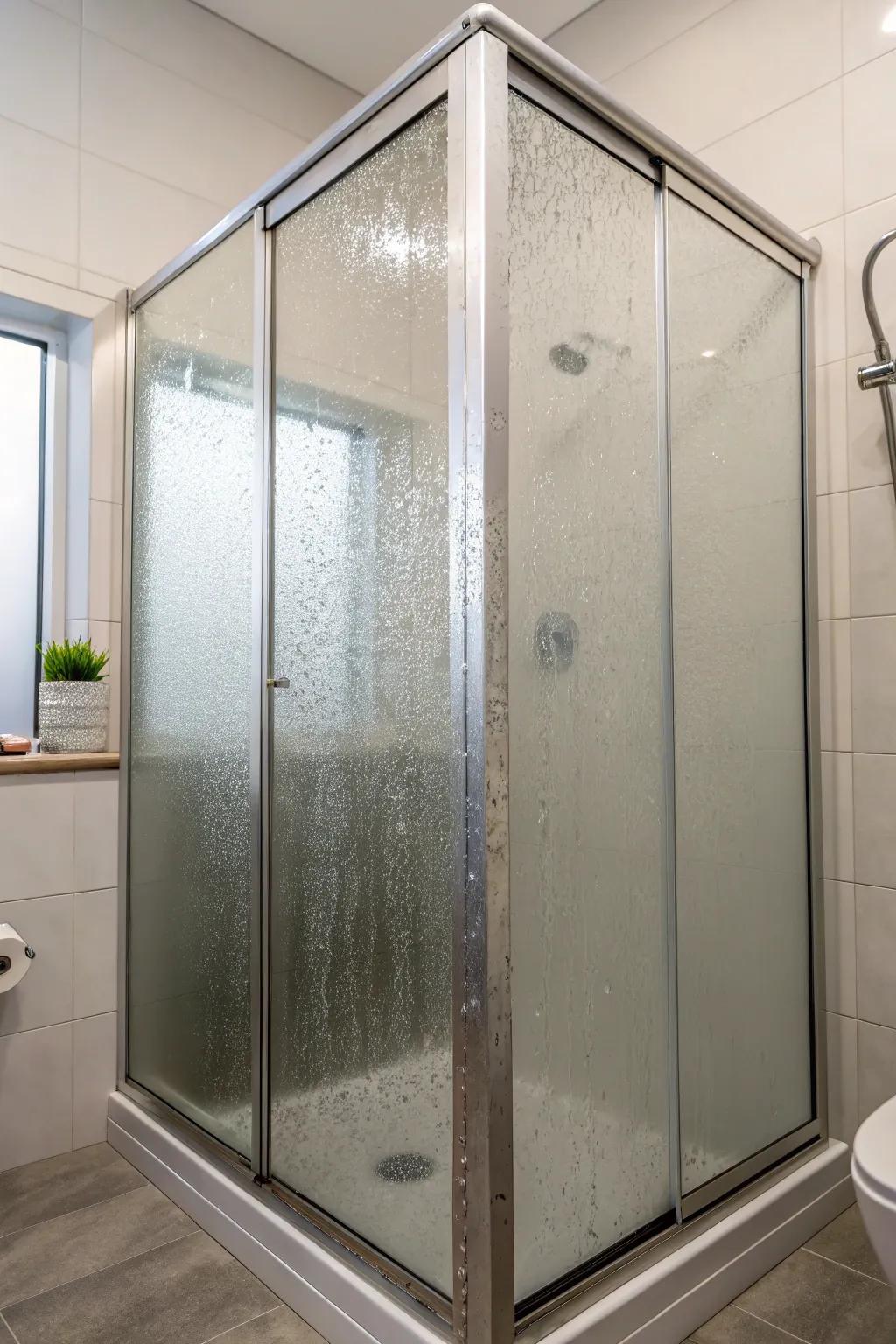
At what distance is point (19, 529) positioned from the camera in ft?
6.85

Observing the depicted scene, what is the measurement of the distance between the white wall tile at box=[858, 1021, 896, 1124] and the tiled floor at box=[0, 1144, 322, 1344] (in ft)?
3.42

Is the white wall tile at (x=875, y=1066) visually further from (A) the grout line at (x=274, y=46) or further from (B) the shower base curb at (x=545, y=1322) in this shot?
(A) the grout line at (x=274, y=46)

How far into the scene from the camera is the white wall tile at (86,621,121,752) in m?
2.03

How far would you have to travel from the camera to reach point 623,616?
4.52 feet

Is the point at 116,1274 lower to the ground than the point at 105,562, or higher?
lower

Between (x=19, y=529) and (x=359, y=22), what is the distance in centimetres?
149

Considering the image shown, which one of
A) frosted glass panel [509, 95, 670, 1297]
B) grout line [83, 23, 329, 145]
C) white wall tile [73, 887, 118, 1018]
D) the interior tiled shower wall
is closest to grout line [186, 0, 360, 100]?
grout line [83, 23, 329, 145]

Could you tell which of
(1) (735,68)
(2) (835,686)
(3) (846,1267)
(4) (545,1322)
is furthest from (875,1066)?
(1) (735,68)

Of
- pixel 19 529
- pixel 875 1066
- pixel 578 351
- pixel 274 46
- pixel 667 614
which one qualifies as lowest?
pixel 875 1066

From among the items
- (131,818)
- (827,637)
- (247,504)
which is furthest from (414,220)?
(131,818)

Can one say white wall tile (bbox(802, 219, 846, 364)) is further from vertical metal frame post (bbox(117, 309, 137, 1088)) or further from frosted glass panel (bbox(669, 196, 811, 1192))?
vertical metal frame post (bbox(117, 309, 137, 1088))

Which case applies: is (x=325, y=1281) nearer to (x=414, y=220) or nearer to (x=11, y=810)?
(x=11, y=810)

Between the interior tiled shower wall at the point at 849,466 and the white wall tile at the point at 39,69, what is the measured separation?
143 centimetres

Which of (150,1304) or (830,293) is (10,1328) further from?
(830,293)
